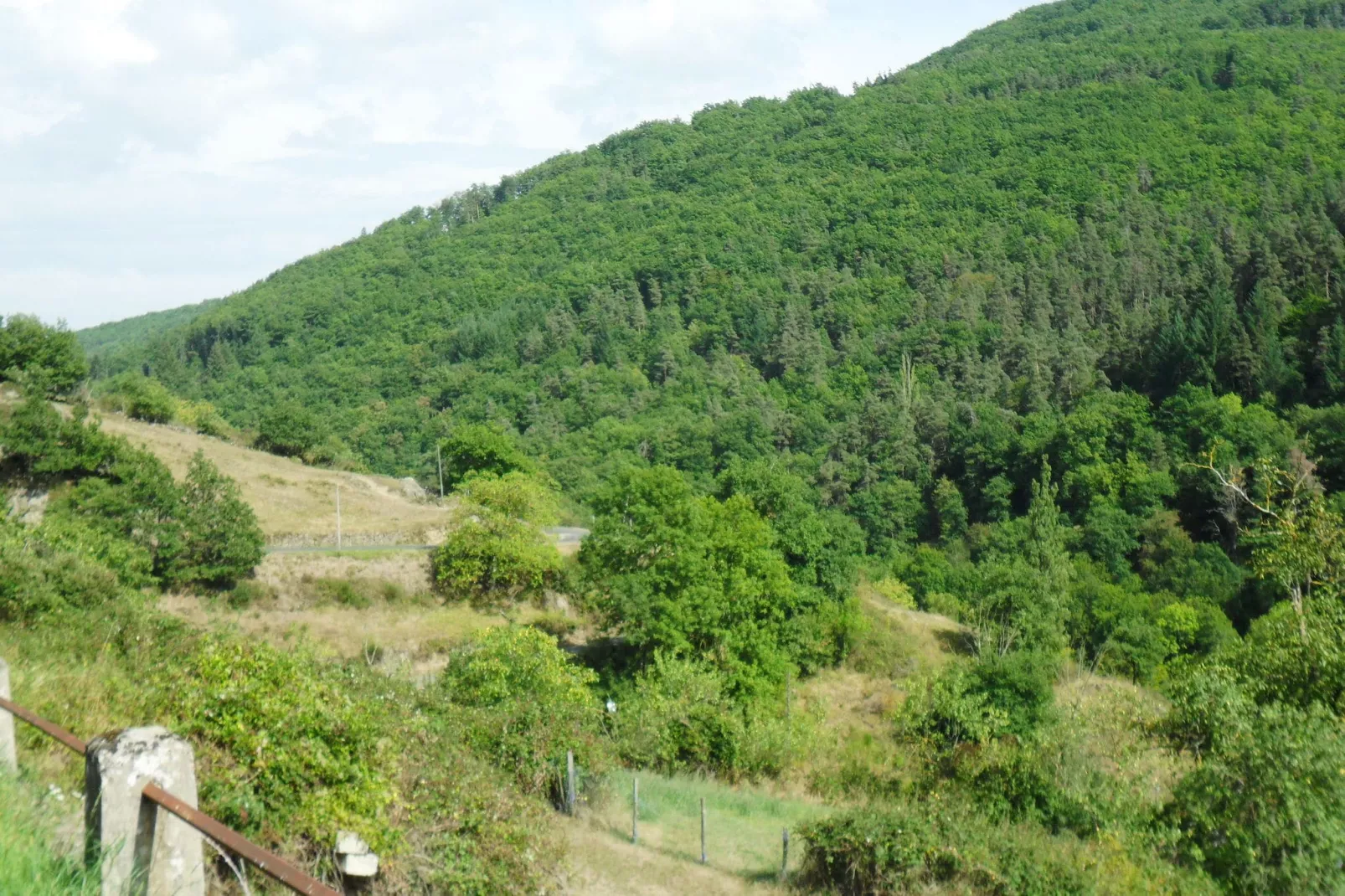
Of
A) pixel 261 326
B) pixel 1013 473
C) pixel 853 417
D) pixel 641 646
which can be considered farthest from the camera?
pixel 261 326

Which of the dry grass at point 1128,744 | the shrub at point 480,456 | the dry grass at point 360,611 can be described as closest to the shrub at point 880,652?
the dry grass at point 360,611

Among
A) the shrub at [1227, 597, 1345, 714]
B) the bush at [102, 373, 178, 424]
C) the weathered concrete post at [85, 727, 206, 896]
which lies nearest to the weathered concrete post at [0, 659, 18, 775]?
the weathered concrete post at [85, 727, 206, 896]

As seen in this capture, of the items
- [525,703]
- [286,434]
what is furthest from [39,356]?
[525,703]

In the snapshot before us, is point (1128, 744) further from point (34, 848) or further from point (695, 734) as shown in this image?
point (34, 848)

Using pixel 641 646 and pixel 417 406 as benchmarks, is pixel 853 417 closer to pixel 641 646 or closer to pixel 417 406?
pixel 417 406

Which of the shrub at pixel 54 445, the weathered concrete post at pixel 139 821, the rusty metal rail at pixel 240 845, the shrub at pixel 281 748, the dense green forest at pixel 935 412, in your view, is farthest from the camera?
the shrub at pixel 54 445

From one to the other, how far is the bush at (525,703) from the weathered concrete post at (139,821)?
1046 centimetres

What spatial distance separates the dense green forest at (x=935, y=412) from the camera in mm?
13430

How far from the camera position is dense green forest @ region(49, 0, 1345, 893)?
13430 mm

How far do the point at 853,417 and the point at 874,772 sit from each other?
6982 cm

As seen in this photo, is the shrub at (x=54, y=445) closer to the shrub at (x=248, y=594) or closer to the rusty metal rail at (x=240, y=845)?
the shrub at (x=248, y=594)

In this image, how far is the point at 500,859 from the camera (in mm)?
9344

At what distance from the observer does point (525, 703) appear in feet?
54.5

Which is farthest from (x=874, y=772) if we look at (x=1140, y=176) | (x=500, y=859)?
(x=1140, y=176)
